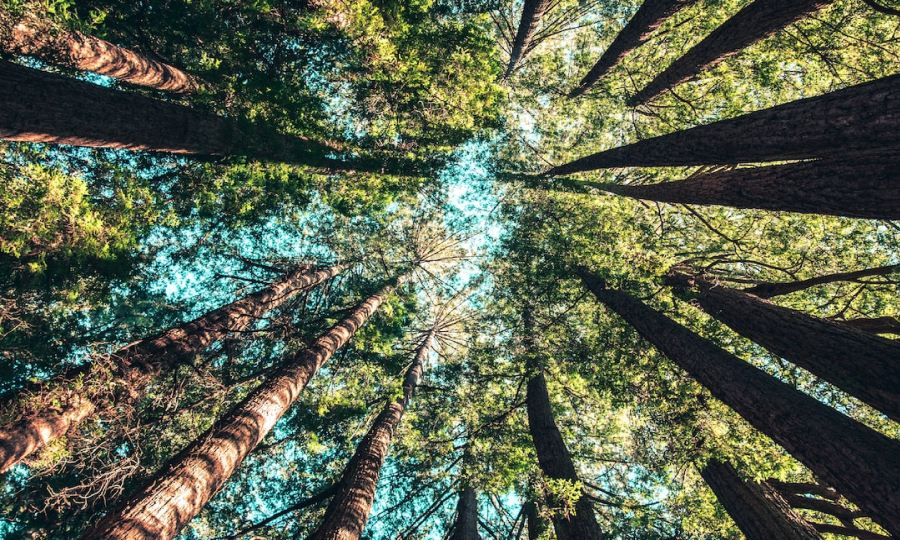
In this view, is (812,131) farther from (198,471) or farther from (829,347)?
(198,471)

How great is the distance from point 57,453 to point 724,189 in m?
10.3

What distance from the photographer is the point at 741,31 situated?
6.84 m

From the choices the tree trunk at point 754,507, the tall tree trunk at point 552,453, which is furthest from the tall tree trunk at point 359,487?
the tree trunk at point 754,507

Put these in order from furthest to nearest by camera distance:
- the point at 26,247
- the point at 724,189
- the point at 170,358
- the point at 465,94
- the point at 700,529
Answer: the point at 465,94
the point at 700,529
the point at 170,358
the point at 724,189
the point at 26,247

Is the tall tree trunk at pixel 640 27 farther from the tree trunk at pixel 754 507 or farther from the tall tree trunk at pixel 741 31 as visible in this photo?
the tree trunk at pixel 754 507

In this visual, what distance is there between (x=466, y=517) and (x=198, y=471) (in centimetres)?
731

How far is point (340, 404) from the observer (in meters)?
9.14

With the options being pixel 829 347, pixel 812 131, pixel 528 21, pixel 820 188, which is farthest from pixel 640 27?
pixel 829 347

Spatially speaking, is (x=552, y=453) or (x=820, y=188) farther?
(x=552, y=453)

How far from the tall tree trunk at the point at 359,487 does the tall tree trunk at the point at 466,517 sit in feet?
8.16

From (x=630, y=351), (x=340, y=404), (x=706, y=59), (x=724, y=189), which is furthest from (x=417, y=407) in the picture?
(x=706, y=59)

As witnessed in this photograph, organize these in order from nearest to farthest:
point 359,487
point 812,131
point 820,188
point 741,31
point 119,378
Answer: point 812,131 → point 820,188 → point 119,378 → point 359,487 → point 741,31

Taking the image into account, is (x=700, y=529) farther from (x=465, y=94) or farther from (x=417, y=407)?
(x=465, y=94)

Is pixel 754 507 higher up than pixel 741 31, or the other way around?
pixel 741 31
